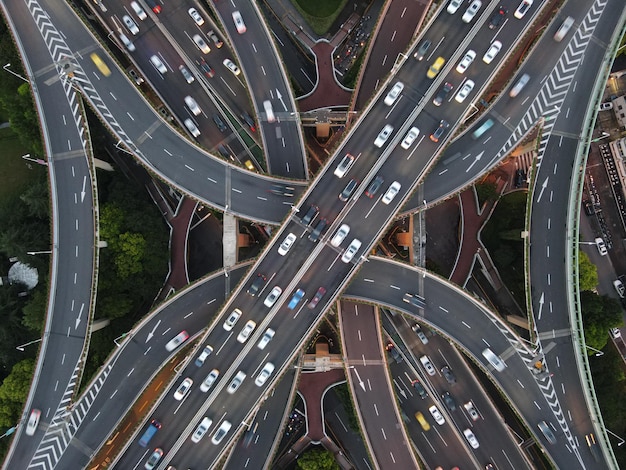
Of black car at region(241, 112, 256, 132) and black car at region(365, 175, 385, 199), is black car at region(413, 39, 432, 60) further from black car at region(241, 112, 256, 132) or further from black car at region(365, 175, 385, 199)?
black car at region(241, 112, 256, 132)

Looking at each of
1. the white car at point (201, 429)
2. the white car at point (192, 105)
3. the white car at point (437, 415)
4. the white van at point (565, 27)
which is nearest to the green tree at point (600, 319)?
the white car at point (437, 415)

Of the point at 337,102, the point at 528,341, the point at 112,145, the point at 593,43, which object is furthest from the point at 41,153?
the point at 593,43

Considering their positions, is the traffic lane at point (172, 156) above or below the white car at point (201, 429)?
above

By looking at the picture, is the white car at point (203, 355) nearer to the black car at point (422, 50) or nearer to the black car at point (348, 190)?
the black car at point (348, 190)

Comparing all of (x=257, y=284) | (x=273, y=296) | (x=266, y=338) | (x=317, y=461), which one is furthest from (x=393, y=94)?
(x=317, y=461)

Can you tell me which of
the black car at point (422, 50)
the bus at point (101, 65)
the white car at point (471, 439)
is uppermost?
the black car at point (422, 50)

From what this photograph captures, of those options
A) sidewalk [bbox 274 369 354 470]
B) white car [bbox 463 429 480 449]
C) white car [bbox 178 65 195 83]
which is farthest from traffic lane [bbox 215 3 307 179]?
white car [bbox 463 429 480 449]
